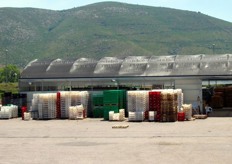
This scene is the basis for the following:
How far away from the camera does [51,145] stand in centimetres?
2244

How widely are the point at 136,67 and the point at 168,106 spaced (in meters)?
8.74

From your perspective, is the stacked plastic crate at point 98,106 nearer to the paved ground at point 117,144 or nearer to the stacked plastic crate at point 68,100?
the stacked plastic crate at point 68,100

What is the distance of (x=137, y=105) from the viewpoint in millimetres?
35969

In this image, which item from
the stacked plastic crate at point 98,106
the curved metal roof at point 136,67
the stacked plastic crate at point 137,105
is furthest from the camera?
the curved metal roof at point 136,67

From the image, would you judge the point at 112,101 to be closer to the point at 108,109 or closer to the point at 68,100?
the point at 108,109

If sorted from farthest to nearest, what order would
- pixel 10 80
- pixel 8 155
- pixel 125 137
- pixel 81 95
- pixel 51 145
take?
pixel 10 80 < pixel 81 95 < pixel 125 137 < pixel 51 145 < pixel 8 155

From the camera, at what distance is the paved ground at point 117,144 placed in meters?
18.1

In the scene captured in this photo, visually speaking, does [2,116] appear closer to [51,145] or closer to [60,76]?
[60,76]

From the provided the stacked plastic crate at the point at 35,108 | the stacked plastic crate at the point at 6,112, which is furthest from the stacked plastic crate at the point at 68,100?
the stacked plastic crate at the point at 6,112

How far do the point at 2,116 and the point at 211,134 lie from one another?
2148 centimetres

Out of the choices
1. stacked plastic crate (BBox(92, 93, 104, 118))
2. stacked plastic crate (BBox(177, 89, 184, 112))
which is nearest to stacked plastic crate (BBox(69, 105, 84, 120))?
stacked plastic crate (BBox(92, 93, 104, 118))

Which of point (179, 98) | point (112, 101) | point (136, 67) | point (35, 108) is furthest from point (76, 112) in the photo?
point (179, 98)

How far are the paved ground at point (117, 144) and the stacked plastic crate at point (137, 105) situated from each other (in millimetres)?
3087

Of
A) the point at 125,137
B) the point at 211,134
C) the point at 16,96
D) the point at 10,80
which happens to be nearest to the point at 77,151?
the point at 125,137
